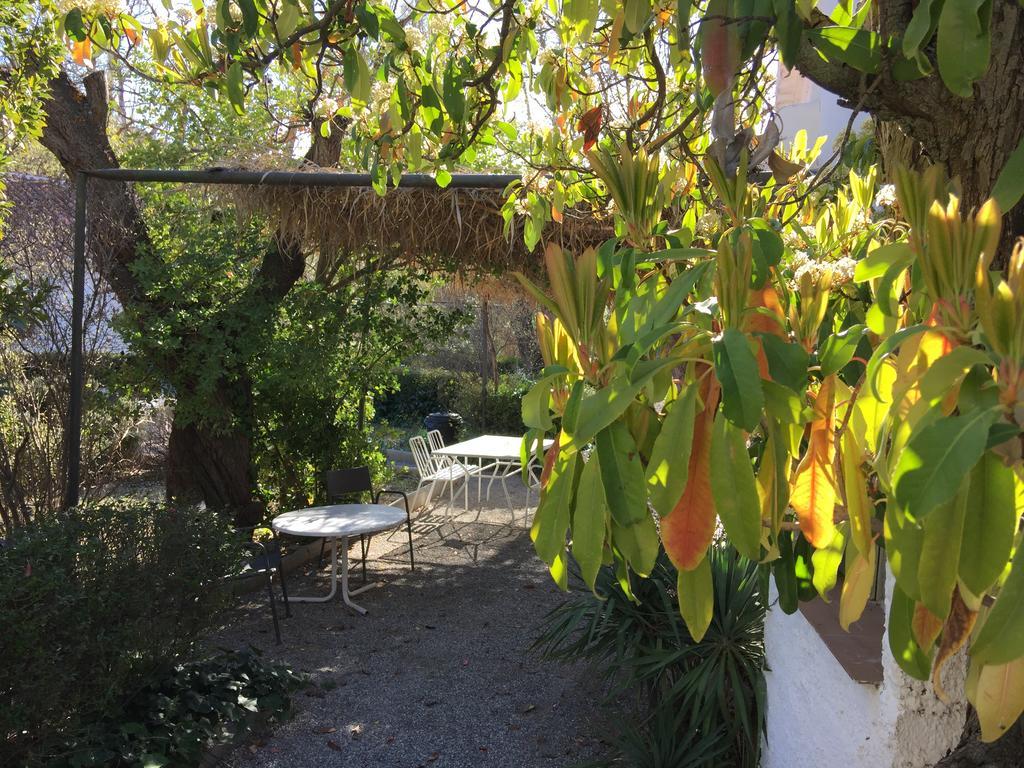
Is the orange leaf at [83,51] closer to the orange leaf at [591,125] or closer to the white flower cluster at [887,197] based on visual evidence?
the orange leaf at [591,125]

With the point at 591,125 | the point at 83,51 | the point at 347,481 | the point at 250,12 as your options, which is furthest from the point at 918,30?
the point at 347,481

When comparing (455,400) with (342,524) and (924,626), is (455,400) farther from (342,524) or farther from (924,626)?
(924,626)

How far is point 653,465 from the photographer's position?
73 cm

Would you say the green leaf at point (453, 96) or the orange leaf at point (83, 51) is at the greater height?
the orange leaf at point (83, 51)

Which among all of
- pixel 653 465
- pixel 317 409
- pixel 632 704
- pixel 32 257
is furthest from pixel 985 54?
pixel 32 257

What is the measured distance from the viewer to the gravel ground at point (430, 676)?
3.49m

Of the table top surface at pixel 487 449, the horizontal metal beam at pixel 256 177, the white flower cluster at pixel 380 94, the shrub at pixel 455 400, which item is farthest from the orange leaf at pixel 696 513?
the shrub at pixel 455 400

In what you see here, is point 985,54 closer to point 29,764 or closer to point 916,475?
point 916,475

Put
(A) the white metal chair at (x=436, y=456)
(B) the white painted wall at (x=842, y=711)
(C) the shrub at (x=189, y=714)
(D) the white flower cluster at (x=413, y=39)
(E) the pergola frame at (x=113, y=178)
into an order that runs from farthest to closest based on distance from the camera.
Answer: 1. (A) the white metal chair at (x=436, y=456)
2. (E) the pergola frame at (x=113, y=178)
3. (C) the shrub at (x=189, y=714)
4. (D) the white flower cluster at (x=413, y=39)
5. (B) the white painted wall at (x=842, y=711)

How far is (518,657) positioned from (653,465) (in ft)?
13.3

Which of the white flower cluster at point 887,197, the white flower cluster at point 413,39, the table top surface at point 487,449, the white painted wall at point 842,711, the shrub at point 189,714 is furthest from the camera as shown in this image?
the table top surface at point 487,449

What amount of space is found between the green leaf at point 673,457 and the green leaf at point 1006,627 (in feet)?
0.87

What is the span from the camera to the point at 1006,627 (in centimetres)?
53

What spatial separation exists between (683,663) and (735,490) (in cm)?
288
